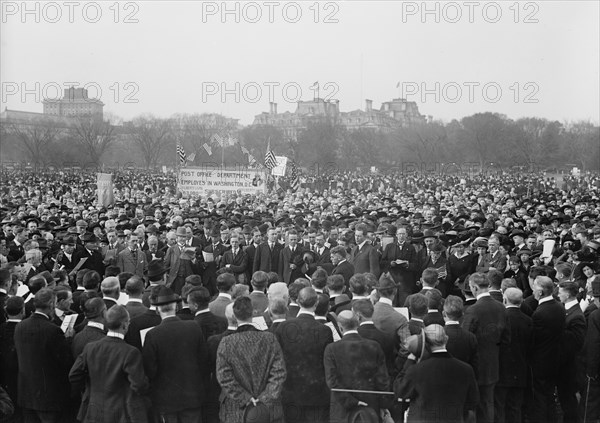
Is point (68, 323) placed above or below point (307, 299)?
below

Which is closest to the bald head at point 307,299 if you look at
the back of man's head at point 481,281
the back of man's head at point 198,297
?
the back of man's head at point 198,297

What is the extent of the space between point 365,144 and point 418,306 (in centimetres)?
7581

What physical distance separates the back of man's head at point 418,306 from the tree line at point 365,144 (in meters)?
59.5

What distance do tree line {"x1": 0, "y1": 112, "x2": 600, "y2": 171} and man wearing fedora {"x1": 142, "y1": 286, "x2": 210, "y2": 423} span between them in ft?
194

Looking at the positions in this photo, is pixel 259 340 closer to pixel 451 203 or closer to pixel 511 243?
pixel 511 243

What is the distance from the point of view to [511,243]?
1384 centimetres

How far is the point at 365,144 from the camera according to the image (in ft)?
269

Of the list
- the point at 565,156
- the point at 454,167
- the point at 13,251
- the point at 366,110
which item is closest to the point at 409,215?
the point at 13,251

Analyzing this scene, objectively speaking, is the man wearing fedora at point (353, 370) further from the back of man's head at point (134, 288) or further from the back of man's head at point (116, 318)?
the back of man's head at point (134, 288)

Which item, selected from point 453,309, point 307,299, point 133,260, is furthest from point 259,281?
point 133,260

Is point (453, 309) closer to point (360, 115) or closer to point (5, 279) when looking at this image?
point (5, 279)

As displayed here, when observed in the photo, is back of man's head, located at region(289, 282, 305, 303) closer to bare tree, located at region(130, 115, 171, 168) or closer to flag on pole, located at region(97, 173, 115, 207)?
flag on pole, located at region(97, 173, 115, 207)

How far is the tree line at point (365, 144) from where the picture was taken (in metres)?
69.1

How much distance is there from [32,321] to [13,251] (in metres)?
7.11
